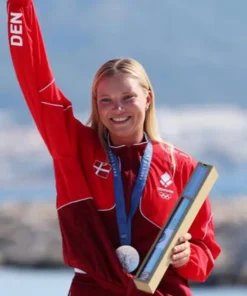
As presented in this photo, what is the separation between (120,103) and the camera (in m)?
2.40

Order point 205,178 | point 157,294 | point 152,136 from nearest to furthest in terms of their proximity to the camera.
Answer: point 205,178, point 157,294, point 152,136

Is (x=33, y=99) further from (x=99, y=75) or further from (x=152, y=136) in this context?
(x=152, y=136)

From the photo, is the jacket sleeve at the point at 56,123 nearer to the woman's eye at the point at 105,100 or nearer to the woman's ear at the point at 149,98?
the woman's eye at the point at 105,100

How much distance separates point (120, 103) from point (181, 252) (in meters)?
0.43

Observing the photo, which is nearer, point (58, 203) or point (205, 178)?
point (205, 178)

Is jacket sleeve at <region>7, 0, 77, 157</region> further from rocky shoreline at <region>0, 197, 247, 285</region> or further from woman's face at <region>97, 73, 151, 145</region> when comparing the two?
rocky shoreline at <region>0, 197, 247, 285</region>

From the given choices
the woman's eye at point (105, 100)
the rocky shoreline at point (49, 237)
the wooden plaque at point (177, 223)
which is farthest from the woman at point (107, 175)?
Result: the rocky shoreline at point (49, 237)

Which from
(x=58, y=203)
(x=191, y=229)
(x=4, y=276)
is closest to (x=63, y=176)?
(x=58, y=203)

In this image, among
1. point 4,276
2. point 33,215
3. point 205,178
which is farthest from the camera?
point 33,215

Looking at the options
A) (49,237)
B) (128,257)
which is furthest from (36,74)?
(49,237)

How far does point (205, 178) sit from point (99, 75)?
468mm

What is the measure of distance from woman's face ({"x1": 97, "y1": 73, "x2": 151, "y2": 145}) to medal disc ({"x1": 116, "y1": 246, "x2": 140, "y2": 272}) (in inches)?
12.5

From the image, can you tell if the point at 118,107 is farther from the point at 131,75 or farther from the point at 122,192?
the point at 122,192

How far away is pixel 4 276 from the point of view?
224 inches
